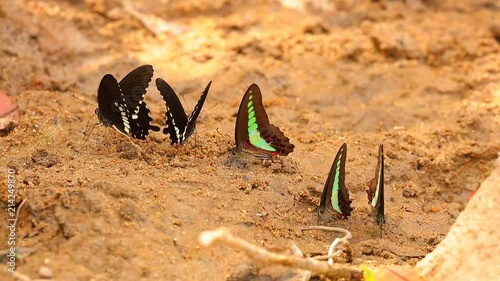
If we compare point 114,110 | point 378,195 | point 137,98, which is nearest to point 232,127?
point 137,98

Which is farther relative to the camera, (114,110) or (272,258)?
(114,110)

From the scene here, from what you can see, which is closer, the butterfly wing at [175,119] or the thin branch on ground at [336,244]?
the thin branch on ground at [336,244]

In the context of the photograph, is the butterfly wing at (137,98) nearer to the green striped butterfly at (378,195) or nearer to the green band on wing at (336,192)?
the green band on wing at (336,192)

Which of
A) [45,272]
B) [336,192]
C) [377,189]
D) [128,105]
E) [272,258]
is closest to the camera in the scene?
[272,258]

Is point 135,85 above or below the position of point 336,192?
above

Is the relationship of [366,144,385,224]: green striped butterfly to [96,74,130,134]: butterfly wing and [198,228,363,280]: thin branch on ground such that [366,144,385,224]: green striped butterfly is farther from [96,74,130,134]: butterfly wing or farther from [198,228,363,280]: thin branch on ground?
[96,74,130,134]: butterfly wing

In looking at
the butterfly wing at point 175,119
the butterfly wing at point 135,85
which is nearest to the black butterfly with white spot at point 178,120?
the butterfly wing at point 175,119

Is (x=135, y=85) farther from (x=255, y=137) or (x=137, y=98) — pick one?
(x=255, y=137)
